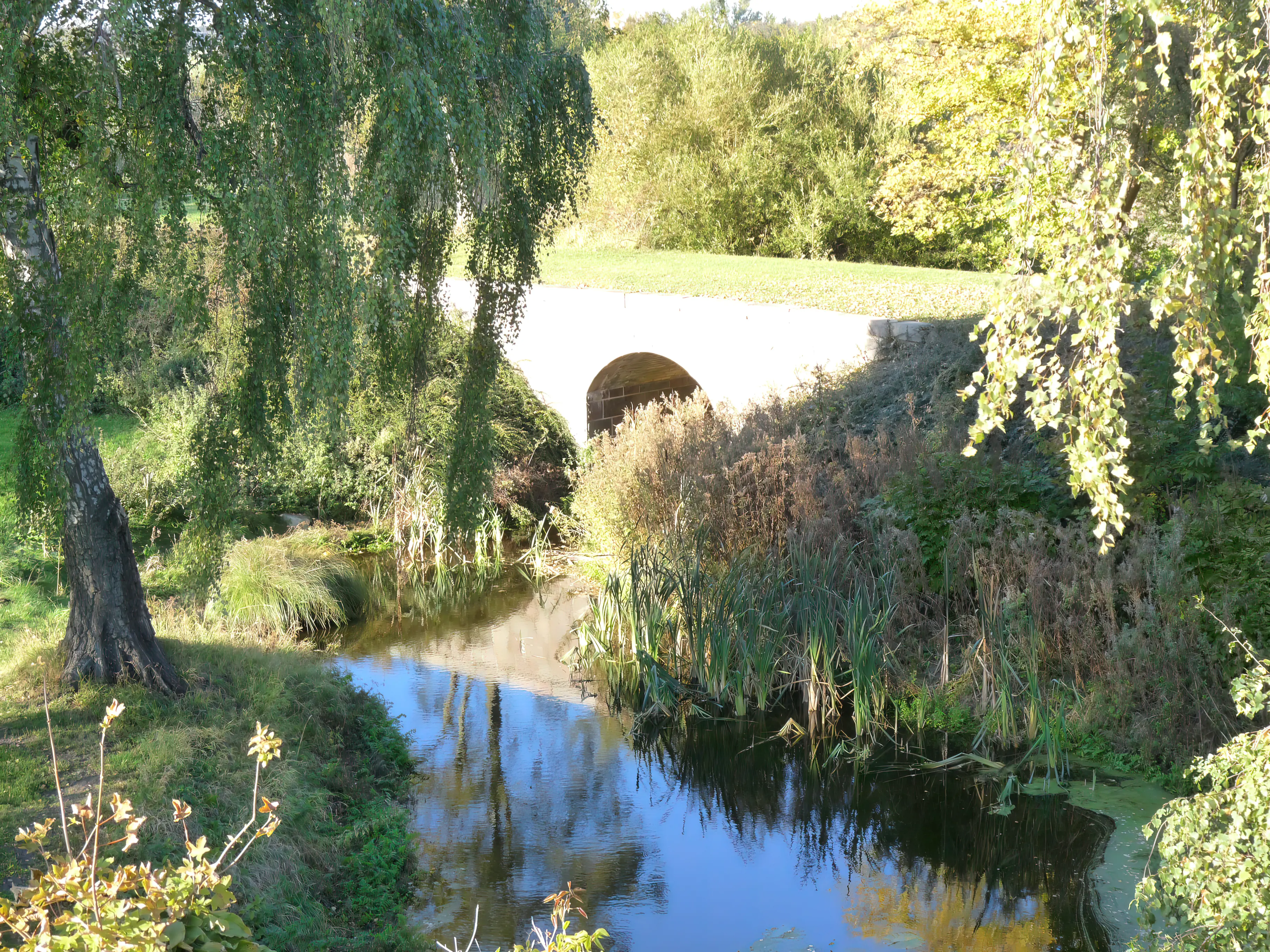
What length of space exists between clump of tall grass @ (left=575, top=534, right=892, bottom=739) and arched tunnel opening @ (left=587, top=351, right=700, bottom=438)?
5.37 m

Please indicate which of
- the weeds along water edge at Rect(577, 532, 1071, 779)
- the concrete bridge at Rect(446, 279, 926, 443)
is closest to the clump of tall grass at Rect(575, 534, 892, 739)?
the weeds along water edge at Rect(577, 532, 1071, 779)

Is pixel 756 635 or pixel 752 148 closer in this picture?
pixel 756 635

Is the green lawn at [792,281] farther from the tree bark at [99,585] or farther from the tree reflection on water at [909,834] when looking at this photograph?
the tree bark at [99,585]

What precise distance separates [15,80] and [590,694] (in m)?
5.74

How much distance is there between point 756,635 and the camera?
23.9 feet

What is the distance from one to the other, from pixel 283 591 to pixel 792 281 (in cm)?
754

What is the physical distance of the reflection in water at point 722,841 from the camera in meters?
5.13

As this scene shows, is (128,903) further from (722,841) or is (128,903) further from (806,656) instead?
(806,656)

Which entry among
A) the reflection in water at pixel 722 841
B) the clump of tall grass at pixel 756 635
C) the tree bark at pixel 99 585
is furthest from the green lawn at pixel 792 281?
the tree bark at pixel 99 585

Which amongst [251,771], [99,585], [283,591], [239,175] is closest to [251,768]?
[251,771]

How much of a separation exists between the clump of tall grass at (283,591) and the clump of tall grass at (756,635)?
3.01 meters

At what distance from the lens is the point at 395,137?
4.05 m

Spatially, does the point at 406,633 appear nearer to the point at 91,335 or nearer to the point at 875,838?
the point at 875,838

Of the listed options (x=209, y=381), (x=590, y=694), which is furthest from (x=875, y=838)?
(x=209, y=381)
